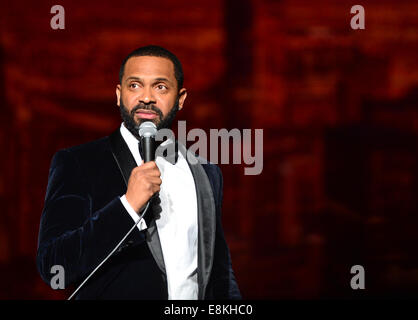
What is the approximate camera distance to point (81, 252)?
1407 millimetres

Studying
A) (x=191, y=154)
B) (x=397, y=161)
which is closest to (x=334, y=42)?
(x=397, y=161)

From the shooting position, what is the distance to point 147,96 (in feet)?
5.15

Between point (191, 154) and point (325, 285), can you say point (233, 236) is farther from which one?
point (191, 154)

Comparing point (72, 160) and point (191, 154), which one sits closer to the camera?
point (72, 160)

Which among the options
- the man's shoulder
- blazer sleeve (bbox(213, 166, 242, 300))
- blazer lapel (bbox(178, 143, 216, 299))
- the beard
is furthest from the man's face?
blazer sleeve (bbox(213, 166, 242, 300))

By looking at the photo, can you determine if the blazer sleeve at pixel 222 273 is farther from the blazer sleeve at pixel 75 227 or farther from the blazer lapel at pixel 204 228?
the blazer sleeve at pixel 75 227

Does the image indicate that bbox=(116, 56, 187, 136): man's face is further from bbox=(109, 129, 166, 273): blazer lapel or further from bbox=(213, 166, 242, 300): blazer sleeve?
bbox=(213, 166, 242, 300): blazer sleeve

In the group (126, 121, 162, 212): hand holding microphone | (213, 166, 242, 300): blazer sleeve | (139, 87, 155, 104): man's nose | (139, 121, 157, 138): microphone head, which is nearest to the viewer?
(126, 121, 162, 212): hand holding microphone

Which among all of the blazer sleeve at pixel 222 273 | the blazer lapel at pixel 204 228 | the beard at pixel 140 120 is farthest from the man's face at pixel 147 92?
the blazer sleeve at pixel 222 273

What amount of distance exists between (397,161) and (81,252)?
10.2 feet

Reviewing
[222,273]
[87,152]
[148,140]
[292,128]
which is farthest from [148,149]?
[292,128]

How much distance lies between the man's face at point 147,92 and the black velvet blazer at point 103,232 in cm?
12

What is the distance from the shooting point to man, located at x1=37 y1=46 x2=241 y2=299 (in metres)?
1.41

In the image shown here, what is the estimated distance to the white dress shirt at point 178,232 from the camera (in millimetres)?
1573
